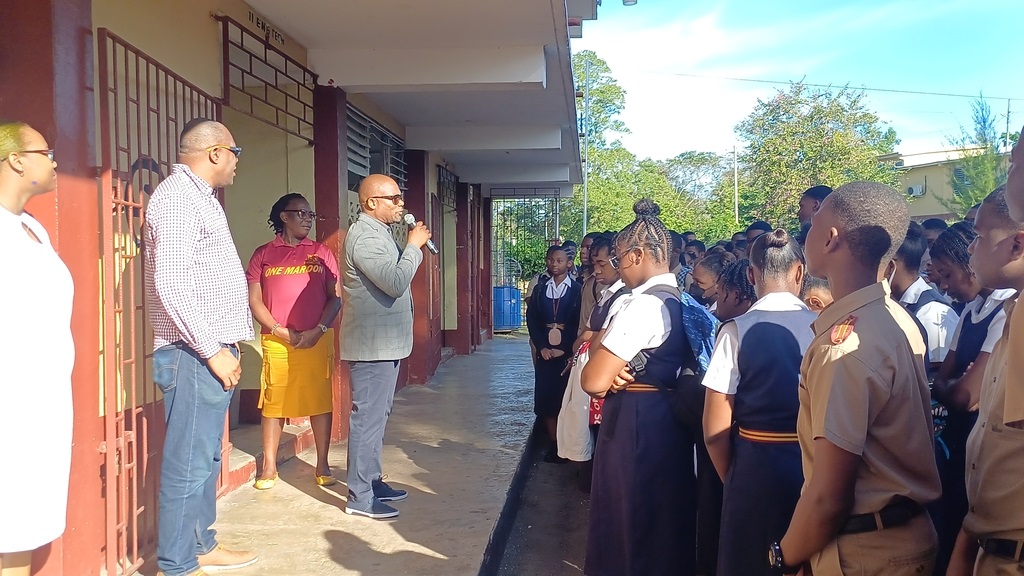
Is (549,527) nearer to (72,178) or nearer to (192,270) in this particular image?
(192,270)

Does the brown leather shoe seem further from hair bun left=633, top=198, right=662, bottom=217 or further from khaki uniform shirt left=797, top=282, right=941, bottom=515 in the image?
khaki uniform shirt left=797, top=282, right=941, bottom=515

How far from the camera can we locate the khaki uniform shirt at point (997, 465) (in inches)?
60.9

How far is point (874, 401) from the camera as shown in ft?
5.73

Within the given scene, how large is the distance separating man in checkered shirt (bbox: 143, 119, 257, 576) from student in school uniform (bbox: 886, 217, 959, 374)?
2.80m

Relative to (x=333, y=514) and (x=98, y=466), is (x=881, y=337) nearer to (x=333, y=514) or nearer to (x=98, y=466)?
(x=98, y=466)

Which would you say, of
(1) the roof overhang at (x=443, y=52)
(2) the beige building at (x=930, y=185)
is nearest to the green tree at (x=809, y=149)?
(2) the beige building at (x=930, y=185)

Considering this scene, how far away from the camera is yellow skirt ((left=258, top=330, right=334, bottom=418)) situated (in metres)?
4.62

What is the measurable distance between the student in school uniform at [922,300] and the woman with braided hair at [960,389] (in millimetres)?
128

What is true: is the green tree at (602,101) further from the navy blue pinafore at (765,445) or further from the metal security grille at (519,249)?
the navy blue pinafore at (765,445)

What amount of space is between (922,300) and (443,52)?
3.88m

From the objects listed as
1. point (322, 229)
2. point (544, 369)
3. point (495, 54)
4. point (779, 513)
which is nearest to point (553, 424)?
point (544, 369)

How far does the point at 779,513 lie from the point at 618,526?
0.82m

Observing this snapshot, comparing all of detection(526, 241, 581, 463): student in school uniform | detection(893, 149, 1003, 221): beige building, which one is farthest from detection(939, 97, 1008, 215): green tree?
detection(526, 241, 581, 463): student in school uniform

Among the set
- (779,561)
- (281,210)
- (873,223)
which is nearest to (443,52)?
(281,210)
